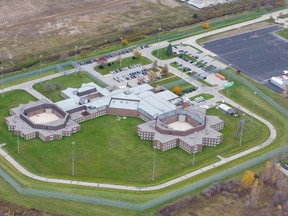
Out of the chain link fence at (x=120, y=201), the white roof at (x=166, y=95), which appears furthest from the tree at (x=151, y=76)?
the chain link fence at (x=120, y=201)

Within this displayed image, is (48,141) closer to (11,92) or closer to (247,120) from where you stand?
(11,92)

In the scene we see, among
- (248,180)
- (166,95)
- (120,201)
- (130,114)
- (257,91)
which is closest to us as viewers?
(120,201)

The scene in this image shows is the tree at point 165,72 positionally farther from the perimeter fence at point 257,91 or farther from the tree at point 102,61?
the tree at point 102,61

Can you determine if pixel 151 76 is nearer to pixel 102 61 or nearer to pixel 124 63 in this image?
pixel 124 63

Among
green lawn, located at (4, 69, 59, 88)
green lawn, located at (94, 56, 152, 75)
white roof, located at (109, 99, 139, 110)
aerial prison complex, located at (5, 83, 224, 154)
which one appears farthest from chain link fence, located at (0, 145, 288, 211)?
green lawn, located at (94, 56, 152, 75)

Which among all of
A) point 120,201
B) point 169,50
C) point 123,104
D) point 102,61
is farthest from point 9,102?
point 169,50

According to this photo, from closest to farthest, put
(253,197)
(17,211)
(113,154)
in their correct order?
1. (17,211)
2. (253,197)
3. (113,154)

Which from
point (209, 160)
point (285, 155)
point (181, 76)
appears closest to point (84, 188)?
point (209, 160)
